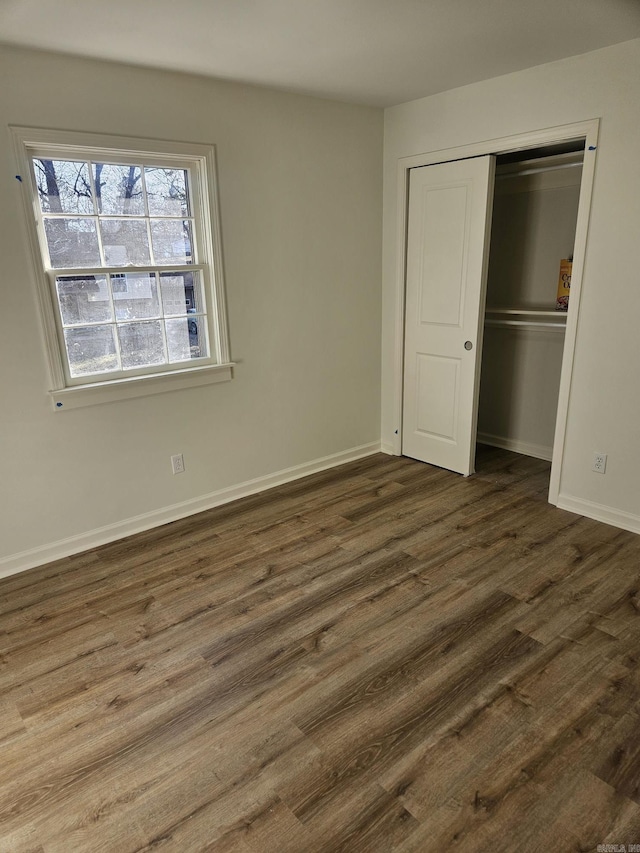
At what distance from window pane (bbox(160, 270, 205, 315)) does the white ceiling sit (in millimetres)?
1068

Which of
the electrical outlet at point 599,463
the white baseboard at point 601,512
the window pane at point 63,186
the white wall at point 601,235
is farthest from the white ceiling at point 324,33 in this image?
the white baseboard at point 601,512

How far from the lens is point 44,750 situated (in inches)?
73.4

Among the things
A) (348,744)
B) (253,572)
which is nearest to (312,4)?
(253,572)

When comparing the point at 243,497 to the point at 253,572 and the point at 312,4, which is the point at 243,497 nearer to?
the point at 253,572

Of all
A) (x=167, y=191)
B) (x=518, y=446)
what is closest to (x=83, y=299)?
(x=167, y=191)

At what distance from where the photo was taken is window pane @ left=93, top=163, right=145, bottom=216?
2873 mm

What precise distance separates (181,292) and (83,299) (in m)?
0.57

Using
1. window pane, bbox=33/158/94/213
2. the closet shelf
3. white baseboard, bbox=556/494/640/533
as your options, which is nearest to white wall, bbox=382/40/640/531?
white baseboard, bbox=556/494/640/533

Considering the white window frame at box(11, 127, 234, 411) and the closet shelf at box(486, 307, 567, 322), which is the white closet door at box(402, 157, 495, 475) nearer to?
the closet shelf at box(486, 307, 567, 322)

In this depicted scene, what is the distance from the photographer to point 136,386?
3.11 meters

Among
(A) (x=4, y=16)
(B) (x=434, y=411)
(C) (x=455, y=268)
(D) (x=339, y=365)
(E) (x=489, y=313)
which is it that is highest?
(A) (x=4, y=16)

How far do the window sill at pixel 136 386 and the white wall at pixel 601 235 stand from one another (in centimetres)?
215

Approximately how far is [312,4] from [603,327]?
2.15 meters

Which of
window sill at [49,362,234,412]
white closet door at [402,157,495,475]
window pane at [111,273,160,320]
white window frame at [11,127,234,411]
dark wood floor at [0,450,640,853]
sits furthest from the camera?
white closet door at [402,157,495,475]
